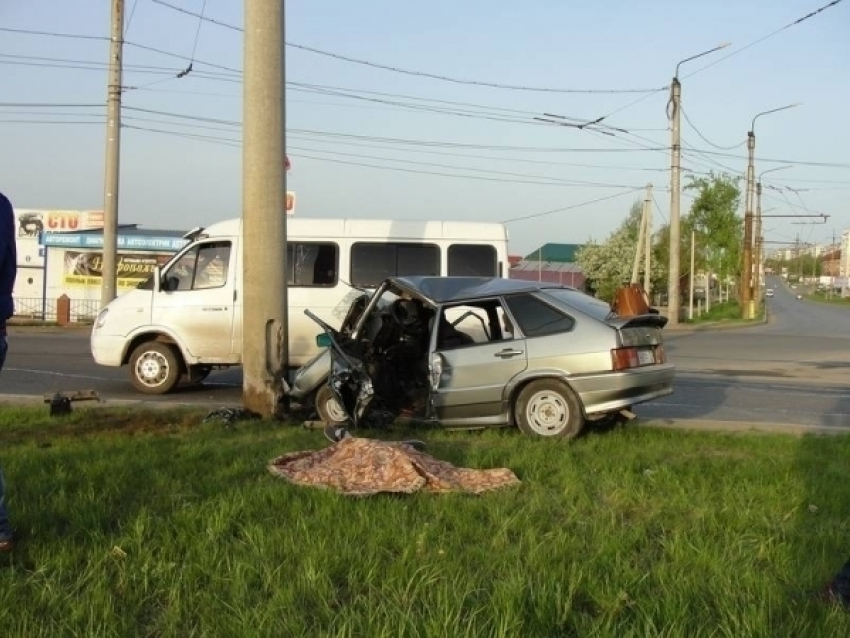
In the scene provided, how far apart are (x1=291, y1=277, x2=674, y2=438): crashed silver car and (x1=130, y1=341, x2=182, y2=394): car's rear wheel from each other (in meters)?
4.01

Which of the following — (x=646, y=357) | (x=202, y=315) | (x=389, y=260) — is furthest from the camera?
(x=389, y=260)

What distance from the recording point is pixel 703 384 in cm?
1574

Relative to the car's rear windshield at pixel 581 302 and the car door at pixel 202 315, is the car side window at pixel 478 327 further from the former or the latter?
the car door at pixel 202 315

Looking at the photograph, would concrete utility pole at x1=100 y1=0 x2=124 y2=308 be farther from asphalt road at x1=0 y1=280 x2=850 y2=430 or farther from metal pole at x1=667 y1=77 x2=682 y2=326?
metal pole at x1=667 y1=77 x2=682 y2=326

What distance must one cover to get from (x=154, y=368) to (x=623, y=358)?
277 inches

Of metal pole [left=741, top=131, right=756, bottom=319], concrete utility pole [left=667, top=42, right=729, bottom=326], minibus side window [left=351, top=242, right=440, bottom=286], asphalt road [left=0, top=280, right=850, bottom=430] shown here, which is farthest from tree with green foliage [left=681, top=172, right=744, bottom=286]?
minibus side window [left=351, top=242, right=440, bottom=286]

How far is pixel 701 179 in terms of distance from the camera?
207 feet

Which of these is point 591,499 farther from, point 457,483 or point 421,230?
point 421,230

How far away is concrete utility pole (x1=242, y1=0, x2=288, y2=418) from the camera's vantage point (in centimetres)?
966

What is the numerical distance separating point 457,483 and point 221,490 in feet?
4.86

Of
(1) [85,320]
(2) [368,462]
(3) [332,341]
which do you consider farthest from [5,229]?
(1) [85,320]

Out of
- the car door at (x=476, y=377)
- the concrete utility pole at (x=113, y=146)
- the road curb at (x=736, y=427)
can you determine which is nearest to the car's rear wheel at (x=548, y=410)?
the car door at (x=476, y=377)

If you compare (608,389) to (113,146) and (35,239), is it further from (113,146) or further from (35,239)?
(35,239)

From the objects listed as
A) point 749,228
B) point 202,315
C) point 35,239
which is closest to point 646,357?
point 202,315
